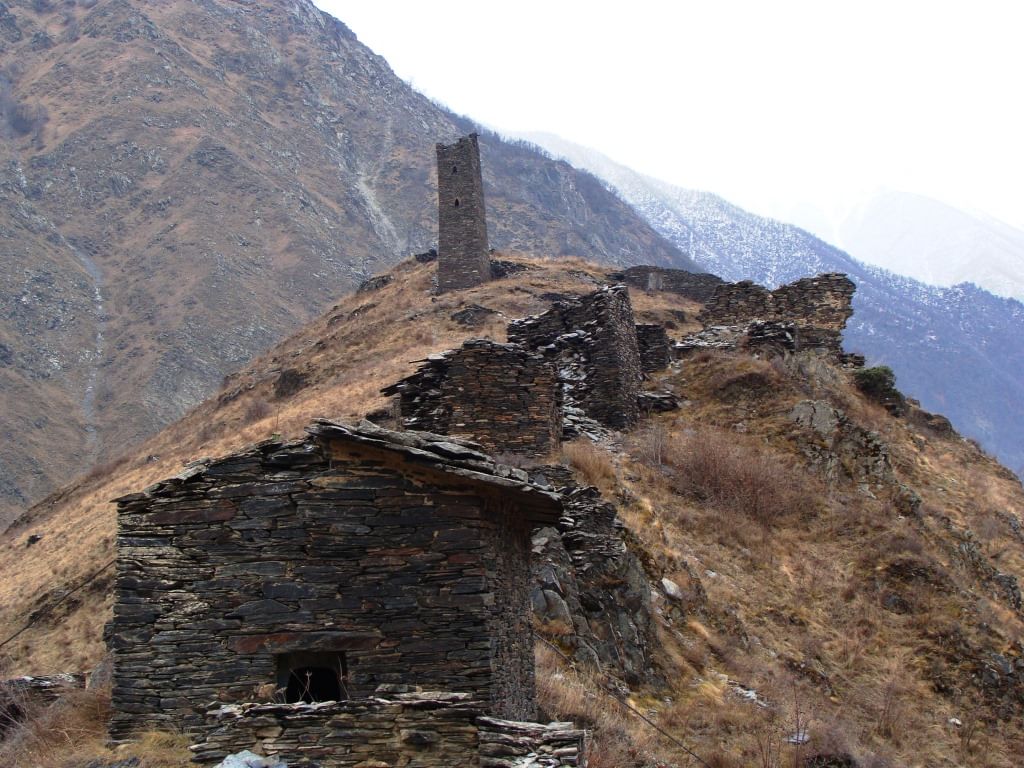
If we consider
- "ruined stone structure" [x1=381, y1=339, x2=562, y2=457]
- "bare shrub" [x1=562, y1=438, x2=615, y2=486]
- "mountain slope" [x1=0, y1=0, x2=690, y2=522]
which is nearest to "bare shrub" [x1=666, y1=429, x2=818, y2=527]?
"bare shrub" [x1=562, y1=438, x2=615, y2=486]

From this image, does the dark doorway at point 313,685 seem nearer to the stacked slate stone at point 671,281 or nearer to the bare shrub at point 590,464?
the bare shrub at point 590,464

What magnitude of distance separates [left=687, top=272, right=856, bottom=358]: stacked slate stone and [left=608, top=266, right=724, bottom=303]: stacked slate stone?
18.0m

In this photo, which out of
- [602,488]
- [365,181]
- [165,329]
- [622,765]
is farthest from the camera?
[365,181]

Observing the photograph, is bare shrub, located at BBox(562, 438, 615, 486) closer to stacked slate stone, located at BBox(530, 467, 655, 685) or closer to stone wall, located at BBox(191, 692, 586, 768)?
stacked slate stone, located at BBox(530, 467, 655, 685)

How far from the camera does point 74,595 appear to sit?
1889 centimetres

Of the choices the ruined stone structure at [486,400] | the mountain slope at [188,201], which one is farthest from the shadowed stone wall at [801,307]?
the mountain slope at [188,201]

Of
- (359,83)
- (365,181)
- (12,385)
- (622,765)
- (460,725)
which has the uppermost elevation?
(359,83)

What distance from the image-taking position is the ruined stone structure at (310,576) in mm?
8156

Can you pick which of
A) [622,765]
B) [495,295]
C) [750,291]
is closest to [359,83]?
[495,295]

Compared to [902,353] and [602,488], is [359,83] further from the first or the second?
[602,488]

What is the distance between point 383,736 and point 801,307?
23.1m

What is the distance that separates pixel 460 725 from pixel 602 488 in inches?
351

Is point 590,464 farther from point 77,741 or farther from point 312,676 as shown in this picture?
point 77,741

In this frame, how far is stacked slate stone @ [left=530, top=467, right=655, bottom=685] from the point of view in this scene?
40.2ft
